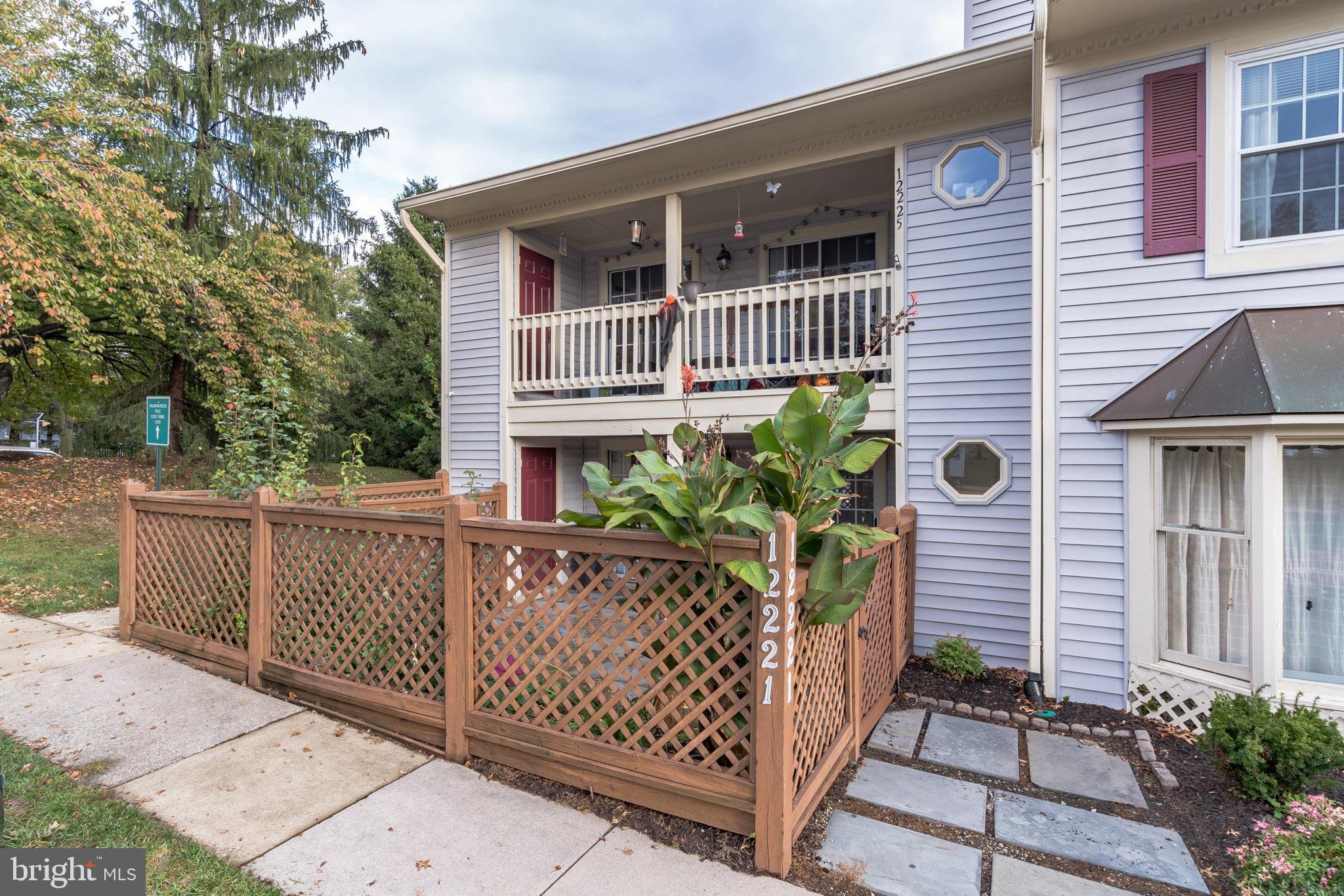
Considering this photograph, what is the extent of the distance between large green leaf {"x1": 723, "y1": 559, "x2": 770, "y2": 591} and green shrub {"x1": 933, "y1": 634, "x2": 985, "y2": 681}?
3155 millimetres

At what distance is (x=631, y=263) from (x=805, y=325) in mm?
3879

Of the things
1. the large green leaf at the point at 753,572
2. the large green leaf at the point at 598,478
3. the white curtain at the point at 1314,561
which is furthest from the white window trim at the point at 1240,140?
the large green leaf at the point at 598,478

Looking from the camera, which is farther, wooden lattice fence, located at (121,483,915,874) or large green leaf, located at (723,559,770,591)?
wooden lattice fence, located at (121,483,915,874)

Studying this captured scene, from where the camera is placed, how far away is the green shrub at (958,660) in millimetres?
4488

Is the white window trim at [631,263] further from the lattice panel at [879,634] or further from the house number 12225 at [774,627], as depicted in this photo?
the house number 12225 at [774,627]

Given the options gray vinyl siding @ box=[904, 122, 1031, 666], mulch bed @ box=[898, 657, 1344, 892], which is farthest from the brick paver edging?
gray vinyl siding @ box=[904, 122, 1031, 666]

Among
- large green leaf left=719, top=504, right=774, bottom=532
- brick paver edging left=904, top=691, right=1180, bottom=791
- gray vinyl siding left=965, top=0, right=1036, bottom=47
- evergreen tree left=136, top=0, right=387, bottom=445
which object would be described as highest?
evergreen tree left=136, top=0, right=387, bottom=445

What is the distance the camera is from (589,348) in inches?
292

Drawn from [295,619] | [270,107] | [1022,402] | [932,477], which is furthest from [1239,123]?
[270,107]

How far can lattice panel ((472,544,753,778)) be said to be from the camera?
2.48 meters

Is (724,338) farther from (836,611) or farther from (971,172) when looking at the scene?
(836,611)

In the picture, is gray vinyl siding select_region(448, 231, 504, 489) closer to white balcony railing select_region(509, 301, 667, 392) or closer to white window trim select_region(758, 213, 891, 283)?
white balcony railing select_region(509, 301, 667, 392)

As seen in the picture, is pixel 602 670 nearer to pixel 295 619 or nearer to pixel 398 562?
pixel 398 562

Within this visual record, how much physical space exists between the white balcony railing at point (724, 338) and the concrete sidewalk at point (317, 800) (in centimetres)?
409
